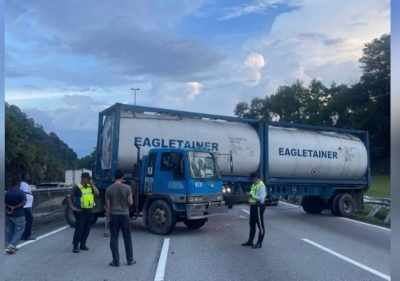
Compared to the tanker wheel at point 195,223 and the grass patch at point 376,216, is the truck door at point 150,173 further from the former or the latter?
the grass patch at point 376,216

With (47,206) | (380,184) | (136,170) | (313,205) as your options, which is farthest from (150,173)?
(313,205)

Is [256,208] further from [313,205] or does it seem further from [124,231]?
[313,205]

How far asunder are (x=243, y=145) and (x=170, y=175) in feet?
15.3

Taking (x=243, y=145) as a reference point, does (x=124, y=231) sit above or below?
below

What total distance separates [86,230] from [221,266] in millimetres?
3593

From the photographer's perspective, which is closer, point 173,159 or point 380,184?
point 173,159

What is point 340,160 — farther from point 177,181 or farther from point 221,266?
point 221,266

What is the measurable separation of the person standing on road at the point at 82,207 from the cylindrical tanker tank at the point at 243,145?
4438 millimetres

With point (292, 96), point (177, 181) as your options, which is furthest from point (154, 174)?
point (292, 96)

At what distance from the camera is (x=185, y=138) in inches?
703

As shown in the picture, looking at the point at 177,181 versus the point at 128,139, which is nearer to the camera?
the point at 177,181

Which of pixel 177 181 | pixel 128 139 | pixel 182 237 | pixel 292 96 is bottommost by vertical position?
pixel 182 237

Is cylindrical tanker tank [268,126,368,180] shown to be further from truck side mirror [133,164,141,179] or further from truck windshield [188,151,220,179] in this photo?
truck side mirror [133,164,141,179]

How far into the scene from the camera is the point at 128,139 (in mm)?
16828
